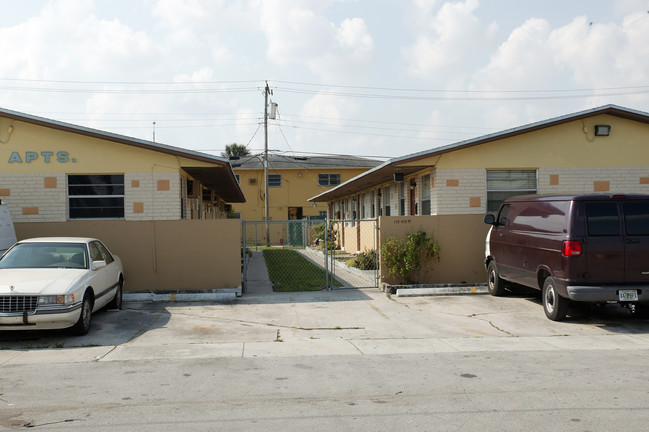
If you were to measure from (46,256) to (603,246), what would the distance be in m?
9.73

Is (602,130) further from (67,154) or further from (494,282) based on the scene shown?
(67,154)

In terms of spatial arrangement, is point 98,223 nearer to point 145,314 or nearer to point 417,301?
point 145,314

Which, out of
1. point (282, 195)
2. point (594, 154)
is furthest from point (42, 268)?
point (282, 195)

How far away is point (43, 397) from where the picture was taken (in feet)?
19.9

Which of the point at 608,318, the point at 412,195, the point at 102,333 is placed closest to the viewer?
the point at 102,333

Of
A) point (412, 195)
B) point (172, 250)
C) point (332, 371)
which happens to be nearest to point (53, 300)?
point (332, 371)

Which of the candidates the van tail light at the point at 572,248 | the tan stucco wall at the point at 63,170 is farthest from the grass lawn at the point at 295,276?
the van tail light at the point at 572,248

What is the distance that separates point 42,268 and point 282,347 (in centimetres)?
453

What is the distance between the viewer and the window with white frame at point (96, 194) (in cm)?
1439

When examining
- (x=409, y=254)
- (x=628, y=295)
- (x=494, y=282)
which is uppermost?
(x=409, y=254)

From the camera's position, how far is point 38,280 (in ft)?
30.3

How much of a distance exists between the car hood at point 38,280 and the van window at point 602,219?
859cm

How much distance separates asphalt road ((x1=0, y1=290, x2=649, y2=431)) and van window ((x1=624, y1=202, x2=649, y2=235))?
1.71 meters

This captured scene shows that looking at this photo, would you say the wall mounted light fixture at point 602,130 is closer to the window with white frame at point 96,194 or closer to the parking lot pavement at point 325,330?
the parking lot pavement at point 325,330
